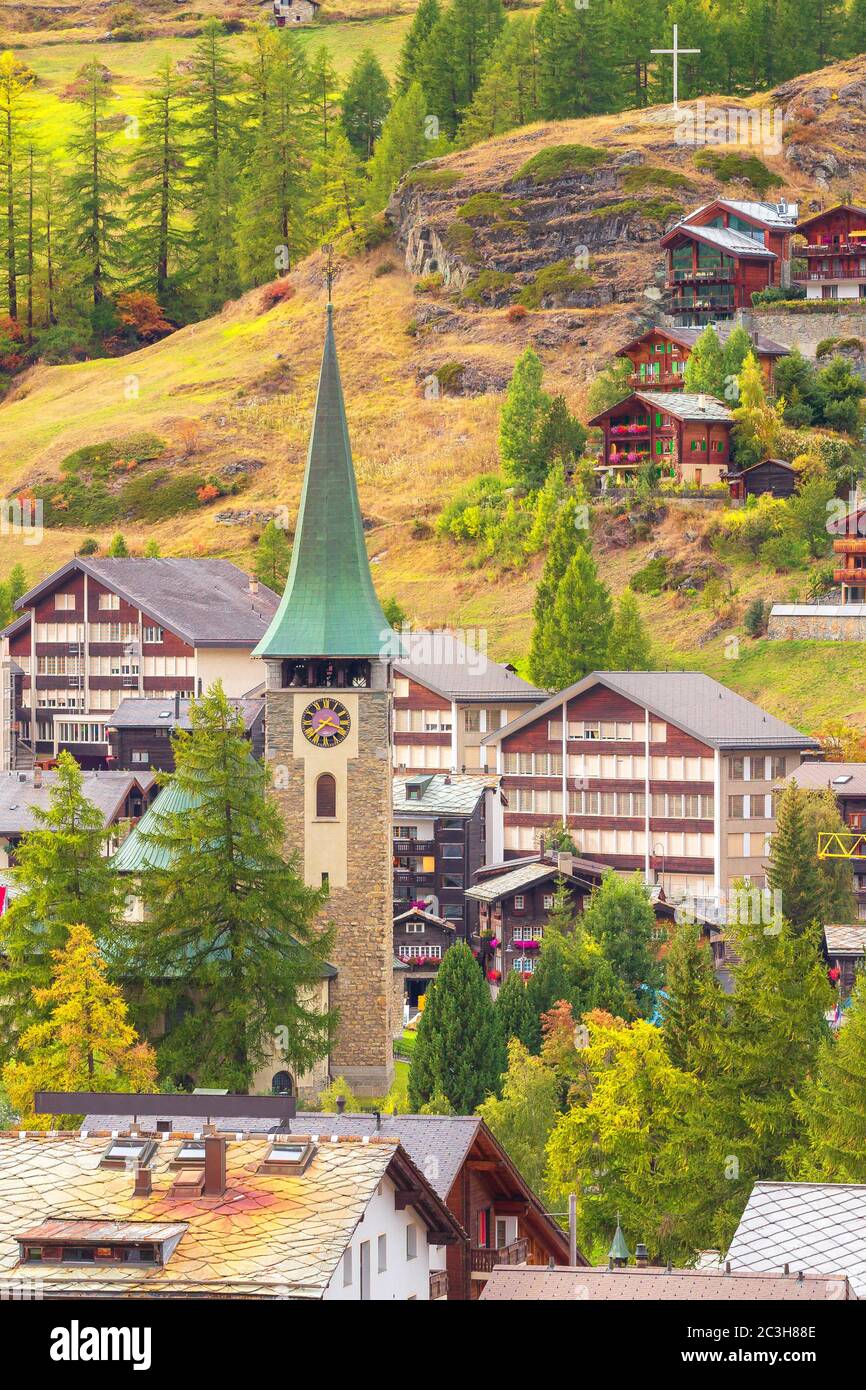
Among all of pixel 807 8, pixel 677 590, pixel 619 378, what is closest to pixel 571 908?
pixel 677 590

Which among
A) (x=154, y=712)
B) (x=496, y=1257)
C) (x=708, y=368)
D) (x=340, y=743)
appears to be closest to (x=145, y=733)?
(x=154, y=712)

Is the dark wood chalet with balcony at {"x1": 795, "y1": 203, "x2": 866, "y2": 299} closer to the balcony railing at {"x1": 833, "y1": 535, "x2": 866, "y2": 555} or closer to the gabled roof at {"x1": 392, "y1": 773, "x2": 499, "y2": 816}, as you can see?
the balcony railing at {"x1": 833, "y1": 535, "x2": 866, "y2": 555}

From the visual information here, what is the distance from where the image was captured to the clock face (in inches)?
3059

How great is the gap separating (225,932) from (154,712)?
42671 millimetres

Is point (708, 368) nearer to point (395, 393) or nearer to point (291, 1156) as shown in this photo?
point (395, 393)

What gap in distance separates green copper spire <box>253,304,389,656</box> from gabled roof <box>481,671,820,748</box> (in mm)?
18657

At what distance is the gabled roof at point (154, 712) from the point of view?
110 metres

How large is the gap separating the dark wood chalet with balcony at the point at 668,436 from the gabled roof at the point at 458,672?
16892mm

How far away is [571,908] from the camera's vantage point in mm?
90125

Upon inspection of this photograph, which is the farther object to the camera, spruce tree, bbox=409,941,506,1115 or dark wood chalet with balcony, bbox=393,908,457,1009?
dark wood chalet with balcony, bbox=393,908,457,1009

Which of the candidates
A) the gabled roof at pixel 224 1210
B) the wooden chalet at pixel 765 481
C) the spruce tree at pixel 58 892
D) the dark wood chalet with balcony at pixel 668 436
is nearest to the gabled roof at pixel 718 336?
the dark wood chalet with balcony at pixel 668 436

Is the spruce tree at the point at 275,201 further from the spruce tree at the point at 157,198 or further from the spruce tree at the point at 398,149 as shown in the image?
the spruce tree at the point at 157,198

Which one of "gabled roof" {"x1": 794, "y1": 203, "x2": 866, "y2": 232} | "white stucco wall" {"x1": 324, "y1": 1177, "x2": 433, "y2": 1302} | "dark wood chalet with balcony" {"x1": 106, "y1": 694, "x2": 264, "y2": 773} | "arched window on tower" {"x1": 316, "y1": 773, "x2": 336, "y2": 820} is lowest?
"white stucco wall" {"x1": 324, "y1": 1177, "x2": 433, "y2": 1302}

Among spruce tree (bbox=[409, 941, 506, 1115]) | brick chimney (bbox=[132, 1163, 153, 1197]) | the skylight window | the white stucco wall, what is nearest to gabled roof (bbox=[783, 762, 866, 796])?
spruce tree (bbox=[409, 941, 506, 1115])
